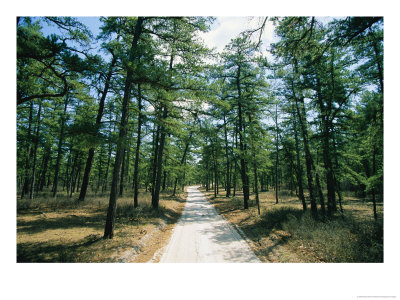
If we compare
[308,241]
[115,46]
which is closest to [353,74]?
[308,241]

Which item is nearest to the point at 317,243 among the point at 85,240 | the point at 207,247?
the point at 207,247

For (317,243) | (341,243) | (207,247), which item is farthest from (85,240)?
(341,243)

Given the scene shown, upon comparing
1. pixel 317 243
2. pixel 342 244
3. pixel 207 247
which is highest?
pixel 342 244

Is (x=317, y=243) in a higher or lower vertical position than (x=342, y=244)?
lower

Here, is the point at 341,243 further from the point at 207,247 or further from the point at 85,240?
the point at 85,240

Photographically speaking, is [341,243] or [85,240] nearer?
[341,243]

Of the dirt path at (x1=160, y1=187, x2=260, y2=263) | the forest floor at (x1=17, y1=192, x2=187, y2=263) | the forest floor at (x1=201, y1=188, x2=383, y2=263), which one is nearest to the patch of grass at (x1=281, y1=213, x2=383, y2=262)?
the forest floor at (x1=201, y1=188, x2=383, y2=263)

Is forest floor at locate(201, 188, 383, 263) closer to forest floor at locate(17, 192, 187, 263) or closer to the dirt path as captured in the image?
the dirt path

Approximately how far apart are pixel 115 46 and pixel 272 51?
6.45m

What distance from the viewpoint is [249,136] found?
11664mm

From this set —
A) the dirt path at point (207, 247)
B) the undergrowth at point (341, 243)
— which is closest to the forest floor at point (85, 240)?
the dirt path at point (207, 247)

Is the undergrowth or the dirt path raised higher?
the undergrowth
